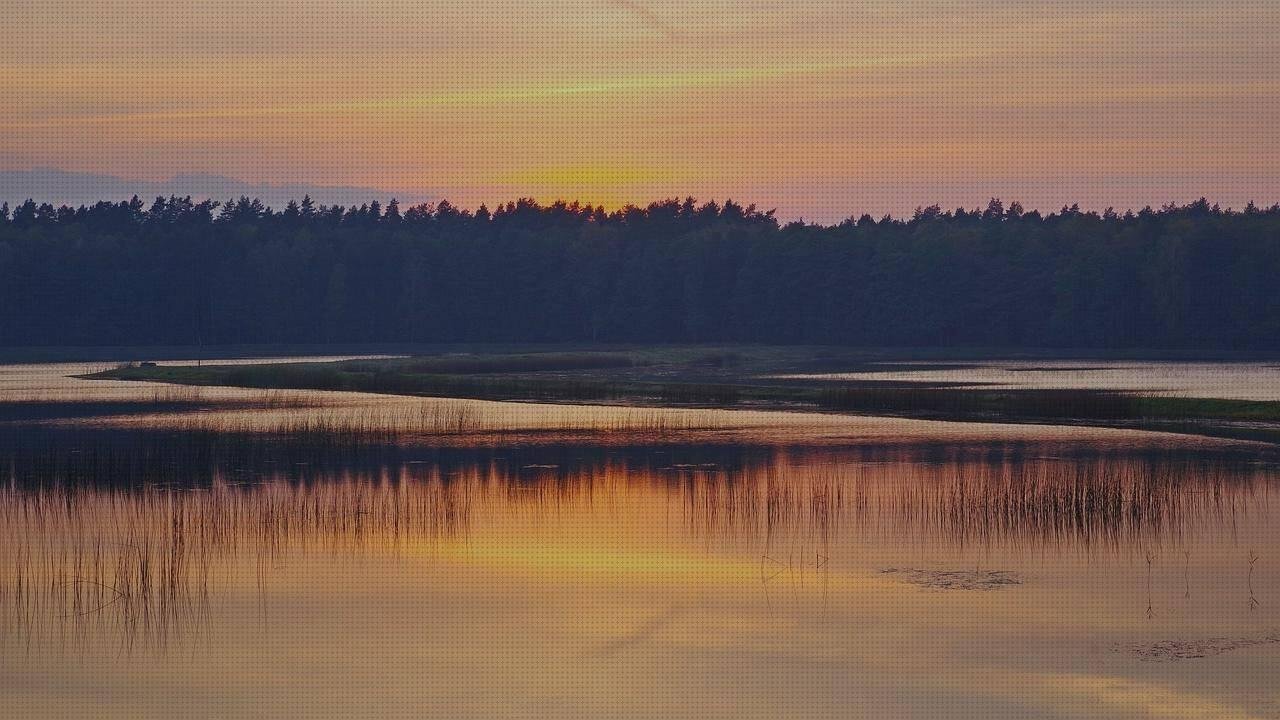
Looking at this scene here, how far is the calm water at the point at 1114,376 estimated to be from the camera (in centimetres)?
7031

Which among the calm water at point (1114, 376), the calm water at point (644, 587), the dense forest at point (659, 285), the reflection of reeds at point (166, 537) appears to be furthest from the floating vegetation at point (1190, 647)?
the dense forest at point (659, 285)

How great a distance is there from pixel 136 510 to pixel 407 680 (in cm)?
1429

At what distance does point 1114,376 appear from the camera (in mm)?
87750

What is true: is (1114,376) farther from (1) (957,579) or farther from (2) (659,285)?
(2) (659,285)

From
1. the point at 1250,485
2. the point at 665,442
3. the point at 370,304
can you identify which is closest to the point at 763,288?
the point at 370,304

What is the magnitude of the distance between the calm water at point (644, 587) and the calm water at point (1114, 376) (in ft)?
109

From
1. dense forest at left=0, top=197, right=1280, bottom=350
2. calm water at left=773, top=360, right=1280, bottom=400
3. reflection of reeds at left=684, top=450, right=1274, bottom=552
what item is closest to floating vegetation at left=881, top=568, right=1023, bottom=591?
reflection of reeds at left=684, top=450, right=1274, bottom=552

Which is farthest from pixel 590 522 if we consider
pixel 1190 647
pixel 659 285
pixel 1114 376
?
pixel 659 285

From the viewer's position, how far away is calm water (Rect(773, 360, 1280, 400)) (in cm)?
7031

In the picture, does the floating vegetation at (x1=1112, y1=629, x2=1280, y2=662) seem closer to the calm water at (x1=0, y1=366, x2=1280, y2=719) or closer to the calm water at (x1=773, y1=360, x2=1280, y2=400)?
the calm water at (x1=0, y1=366, x2=1280, y2=719)

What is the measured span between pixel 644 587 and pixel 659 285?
162m

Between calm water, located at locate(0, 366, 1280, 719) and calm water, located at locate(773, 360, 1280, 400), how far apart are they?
3320 centimetres

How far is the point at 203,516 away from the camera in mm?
28172

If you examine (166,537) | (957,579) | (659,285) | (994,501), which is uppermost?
(659,285)
